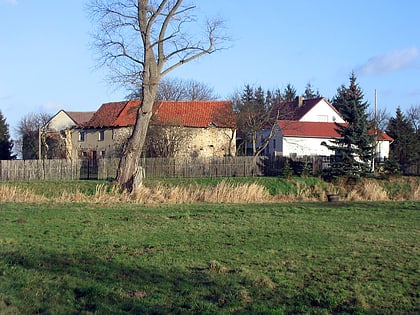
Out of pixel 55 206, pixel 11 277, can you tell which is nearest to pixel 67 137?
pixel 55 206

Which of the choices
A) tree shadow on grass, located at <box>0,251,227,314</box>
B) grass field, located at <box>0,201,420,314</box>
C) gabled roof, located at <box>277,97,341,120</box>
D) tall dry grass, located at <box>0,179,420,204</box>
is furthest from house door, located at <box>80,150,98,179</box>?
tree shadow on grass, located at <box>0,251,227,314</box>

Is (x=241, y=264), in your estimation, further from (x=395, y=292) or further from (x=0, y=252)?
(x=0, y=252)

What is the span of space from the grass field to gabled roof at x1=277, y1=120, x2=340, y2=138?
41.8 metres

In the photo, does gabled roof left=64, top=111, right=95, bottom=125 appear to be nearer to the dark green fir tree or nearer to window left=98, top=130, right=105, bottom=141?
window left=98, top=130, right=105, bottom=141

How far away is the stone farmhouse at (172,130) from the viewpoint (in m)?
50.7

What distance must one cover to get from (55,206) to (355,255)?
1363 centimetres

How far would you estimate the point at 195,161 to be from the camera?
4322 centimetres

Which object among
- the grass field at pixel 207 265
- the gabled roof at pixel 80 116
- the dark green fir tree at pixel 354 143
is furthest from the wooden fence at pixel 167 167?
the gabled roof at pixel 80 116

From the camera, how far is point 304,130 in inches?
2394

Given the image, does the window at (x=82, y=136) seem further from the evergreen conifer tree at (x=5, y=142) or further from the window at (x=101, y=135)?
the evergreen conifer tree at (x=5, y=142)

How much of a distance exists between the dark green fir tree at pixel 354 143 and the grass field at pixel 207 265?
932 inches

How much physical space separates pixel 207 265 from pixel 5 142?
5685cm

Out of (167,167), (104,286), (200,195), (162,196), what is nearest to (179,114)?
(167,167)

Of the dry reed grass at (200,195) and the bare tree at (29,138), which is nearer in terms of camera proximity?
the dry reed grass at (200,195)
